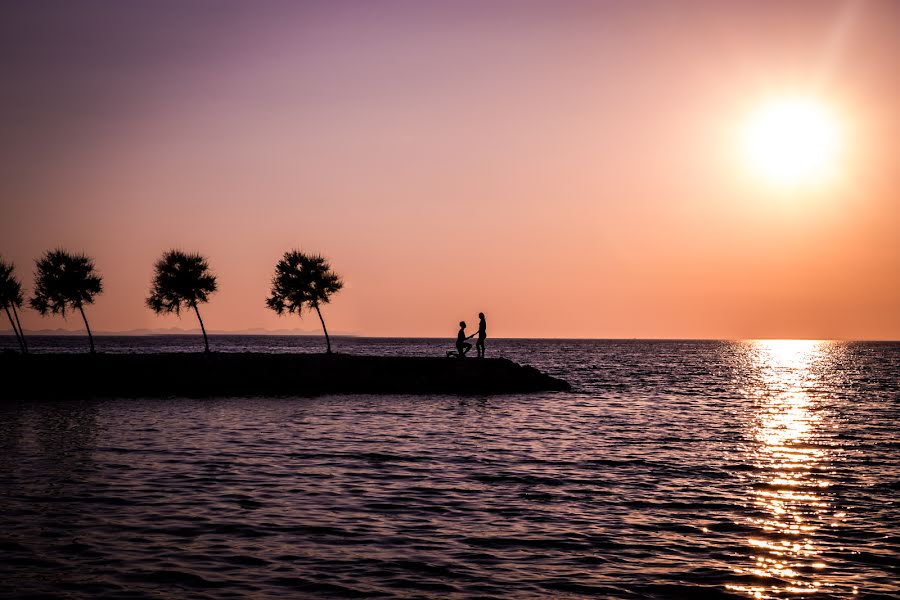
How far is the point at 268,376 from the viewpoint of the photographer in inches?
2309

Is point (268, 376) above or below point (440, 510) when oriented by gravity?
above

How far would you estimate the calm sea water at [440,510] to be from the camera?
12398 mm

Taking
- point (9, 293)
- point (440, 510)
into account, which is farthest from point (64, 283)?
point (440, 510)

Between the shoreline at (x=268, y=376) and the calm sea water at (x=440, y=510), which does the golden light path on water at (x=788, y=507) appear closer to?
the calm sea water at (x=440, y=510)

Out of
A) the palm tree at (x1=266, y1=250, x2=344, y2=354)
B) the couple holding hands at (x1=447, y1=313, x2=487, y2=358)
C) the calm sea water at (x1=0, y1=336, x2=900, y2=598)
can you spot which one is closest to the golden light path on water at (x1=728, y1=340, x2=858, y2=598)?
the calm sea water at (x1=0, y1=336, x2=900, y2=598)

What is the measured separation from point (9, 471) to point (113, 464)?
2.86 meters

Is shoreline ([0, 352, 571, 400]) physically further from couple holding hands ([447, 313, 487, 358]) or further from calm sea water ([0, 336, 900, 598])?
calm sea water ([0, 336, 900, 598])

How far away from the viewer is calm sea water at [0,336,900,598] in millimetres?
12398

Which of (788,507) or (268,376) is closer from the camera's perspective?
(788,507)

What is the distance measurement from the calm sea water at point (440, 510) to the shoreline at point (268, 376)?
18352 millimetres

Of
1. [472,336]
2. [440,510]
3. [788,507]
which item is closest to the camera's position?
[440,510]

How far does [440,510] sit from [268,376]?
43.9 metres

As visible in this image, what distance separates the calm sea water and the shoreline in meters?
18.4

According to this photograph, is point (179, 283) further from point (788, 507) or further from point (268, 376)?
point (788, 507)
